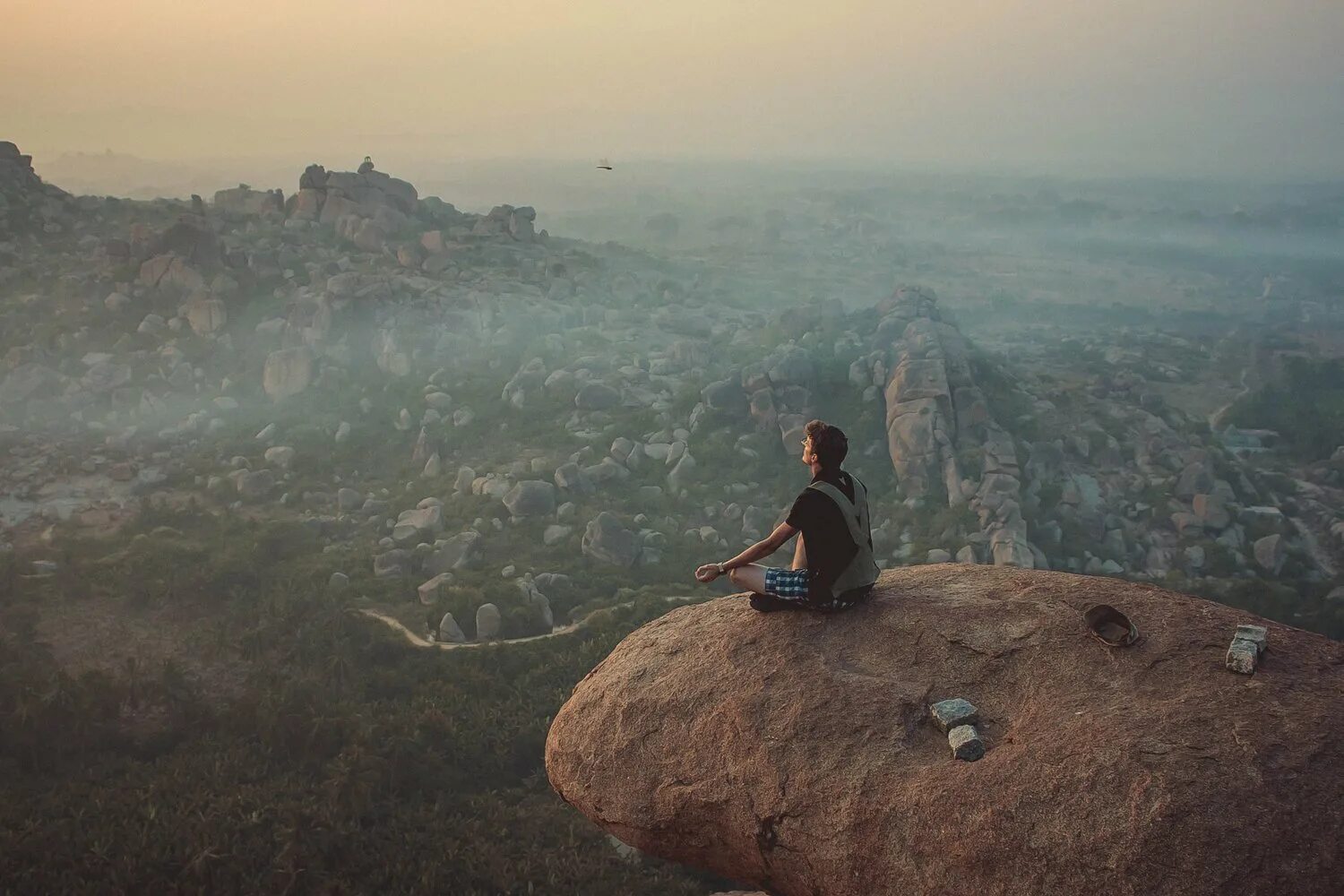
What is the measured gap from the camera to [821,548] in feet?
28.2

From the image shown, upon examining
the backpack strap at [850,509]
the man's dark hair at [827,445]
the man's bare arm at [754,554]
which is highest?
the man's dark hair at [827,445]

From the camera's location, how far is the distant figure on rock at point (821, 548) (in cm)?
858

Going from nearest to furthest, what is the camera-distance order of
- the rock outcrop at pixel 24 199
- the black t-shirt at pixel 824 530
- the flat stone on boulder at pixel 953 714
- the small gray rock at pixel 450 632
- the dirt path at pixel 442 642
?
the flat stone on boulder at pixel 953 714
the black t-shirt at pixel 824 530
the dirt path at pixel 442 642
the small gray rock at pixel 450 632
the rock outcrop at pixel 24 199

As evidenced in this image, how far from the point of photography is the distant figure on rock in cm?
858

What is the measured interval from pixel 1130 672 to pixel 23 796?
61.2 feet

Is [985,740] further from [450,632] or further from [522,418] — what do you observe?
[522,418]

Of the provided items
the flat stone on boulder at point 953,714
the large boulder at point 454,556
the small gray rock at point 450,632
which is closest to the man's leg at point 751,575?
the flat stone on boulder at point 953,714

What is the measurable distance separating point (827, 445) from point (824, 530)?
768 mm

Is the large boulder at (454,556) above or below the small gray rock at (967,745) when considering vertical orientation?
below

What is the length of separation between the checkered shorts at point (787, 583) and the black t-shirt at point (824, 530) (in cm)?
19

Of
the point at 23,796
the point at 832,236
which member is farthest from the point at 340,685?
the point at 832,236

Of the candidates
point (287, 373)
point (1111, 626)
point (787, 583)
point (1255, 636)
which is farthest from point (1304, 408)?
point (787, 583)

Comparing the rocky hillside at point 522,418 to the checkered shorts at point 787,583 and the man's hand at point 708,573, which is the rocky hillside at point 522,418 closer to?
the man's hand at point 708,573

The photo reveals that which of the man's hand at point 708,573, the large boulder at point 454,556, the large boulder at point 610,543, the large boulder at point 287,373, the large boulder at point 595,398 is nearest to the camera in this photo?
the man's hand at point 708,573
